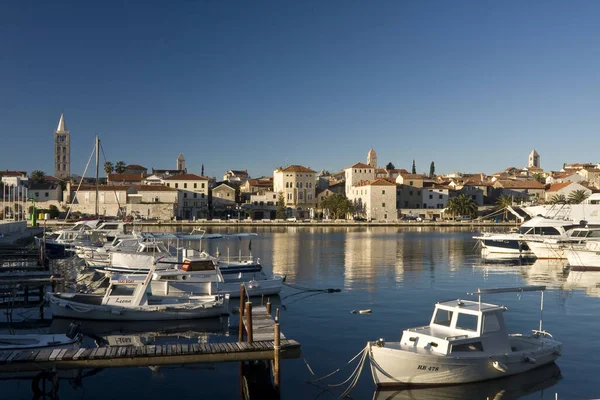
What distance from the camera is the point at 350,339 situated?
69.2 ft

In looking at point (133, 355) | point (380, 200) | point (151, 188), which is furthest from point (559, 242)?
point (151, 188)

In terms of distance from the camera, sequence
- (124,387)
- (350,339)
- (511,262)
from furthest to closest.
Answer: (511,262) < (350,339) < (124,387)

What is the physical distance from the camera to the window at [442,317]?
16828mm

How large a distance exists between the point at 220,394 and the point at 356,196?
364 feet

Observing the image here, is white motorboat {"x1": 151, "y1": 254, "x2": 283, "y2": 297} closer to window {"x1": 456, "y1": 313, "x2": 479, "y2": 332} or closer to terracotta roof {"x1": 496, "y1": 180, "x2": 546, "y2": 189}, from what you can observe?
window {"x1": 456, "y1": 313, "x2": 479, "y2": 332}

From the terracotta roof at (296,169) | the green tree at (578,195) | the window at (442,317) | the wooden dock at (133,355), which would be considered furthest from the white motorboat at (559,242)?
the terracotta roof at (296,169)

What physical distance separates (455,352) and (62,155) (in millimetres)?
179212

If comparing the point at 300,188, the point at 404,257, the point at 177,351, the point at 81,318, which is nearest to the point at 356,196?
the point at 300,188

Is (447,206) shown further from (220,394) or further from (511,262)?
(220,394)

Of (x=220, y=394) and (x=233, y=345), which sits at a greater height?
(x=233, y=345)

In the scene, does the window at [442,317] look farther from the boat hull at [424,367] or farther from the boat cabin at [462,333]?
the boat hull at [424,367]

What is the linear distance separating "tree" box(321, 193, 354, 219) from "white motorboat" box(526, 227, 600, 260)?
2691 inches

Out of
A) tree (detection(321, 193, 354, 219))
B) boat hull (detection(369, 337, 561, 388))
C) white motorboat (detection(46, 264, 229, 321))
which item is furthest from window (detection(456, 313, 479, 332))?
tree (detection(321, 193, 354, 219))

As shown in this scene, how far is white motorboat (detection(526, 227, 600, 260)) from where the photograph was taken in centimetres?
4853
